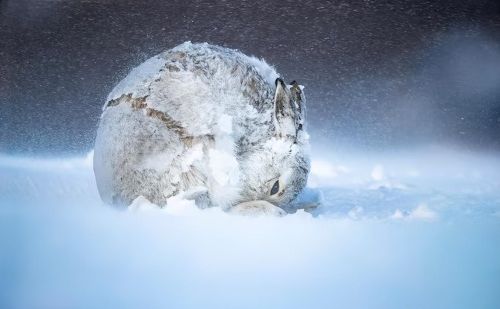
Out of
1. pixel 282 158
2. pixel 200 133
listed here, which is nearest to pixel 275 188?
pixel 282 158


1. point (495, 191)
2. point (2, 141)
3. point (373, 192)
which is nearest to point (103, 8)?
point (2, 141)

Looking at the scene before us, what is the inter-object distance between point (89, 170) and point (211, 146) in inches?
11.1


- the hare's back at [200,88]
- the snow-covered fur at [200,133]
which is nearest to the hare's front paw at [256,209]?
the snow-covered fur at [200,133]

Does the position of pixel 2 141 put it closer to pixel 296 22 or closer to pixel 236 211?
pixel 236 211

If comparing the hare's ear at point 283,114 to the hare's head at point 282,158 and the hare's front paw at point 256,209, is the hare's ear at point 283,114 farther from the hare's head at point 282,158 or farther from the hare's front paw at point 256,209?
the hare's front paw at point 256,209

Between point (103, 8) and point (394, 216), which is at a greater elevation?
point (103, 8)

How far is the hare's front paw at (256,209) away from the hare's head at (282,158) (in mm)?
14

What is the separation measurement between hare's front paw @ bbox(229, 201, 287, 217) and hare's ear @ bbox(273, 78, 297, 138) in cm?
10

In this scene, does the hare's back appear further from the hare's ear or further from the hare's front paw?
the hare's front paw

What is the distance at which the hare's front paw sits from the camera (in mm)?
690

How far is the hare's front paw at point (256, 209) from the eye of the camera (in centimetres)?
69

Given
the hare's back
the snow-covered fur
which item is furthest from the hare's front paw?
the hare's back

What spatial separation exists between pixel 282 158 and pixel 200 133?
13 centimetres

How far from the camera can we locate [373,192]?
0.88 m
